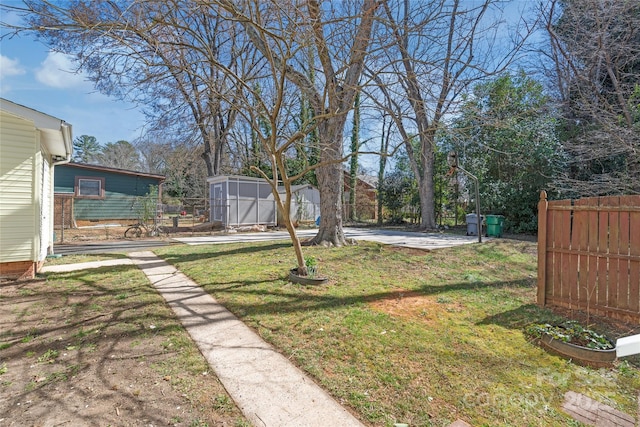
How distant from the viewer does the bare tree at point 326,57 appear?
404cm

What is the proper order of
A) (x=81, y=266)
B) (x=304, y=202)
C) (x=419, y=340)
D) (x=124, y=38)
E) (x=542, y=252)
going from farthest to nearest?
(x=304, y=202)
(x=81, y=266)
(x=124, y=38)
(x=542, y=252)
(x=419, y=340)

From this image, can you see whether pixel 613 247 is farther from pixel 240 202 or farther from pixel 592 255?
pixel 240 202

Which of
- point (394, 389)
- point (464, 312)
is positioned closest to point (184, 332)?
point (394, 389)

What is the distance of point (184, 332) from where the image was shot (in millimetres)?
3234

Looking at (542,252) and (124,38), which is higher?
(124,38)

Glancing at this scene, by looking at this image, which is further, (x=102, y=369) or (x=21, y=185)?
(x=21, y=185)

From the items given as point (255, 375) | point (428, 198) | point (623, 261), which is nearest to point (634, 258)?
point (623, 261)

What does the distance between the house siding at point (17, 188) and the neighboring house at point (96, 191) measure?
1029 cm

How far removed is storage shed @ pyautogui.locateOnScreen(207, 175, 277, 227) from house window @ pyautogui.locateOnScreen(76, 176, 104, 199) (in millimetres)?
5925

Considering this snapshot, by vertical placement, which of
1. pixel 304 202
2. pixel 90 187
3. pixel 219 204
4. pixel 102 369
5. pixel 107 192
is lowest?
pixel 102 369

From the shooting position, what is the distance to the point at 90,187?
16.4 meters

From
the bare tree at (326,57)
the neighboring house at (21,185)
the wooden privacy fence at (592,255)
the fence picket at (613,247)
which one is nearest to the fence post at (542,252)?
the wooden privacy fence at (592,255)

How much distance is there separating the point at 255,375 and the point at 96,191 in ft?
60.2

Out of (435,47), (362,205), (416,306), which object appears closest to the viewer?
(416,306)
